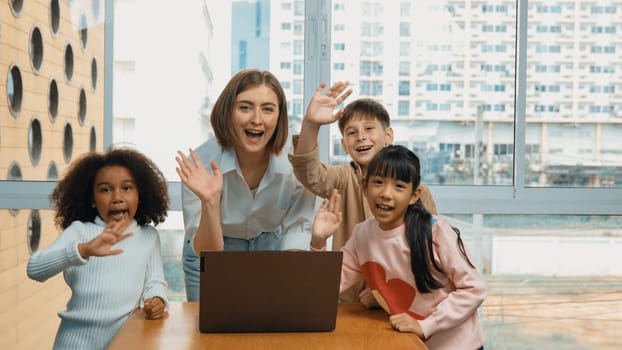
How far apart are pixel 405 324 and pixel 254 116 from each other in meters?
0.85

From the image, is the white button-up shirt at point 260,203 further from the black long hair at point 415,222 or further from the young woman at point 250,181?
the black long hair at point 415,222

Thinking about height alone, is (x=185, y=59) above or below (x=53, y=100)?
above

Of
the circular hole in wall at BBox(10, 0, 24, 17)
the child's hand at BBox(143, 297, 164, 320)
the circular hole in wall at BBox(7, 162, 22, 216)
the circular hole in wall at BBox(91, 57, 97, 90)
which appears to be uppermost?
the circular hole in wall at BBox(10, 0, 24, 17)

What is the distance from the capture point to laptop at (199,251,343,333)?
1.70 meters

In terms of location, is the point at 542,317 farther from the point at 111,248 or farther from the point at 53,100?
the point at 53,100

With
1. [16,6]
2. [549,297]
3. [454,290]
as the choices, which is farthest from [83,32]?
[549,297]

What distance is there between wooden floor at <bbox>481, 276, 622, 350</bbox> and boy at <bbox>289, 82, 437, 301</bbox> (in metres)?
1.25

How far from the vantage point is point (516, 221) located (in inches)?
138

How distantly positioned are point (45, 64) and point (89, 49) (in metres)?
0.20

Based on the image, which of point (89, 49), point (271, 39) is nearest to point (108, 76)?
point (89, 49)

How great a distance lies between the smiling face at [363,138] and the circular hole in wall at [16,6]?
63.0 inches

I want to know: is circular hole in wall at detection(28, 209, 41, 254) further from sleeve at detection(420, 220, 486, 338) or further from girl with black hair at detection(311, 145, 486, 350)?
sleeve at detection(420, 220, 486, 338)

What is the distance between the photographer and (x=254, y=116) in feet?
7.85

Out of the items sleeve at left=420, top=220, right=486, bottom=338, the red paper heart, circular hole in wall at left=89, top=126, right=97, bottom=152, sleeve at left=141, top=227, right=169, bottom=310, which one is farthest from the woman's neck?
circular hole in wall at left=89, top=126, right=97, bottom=152
